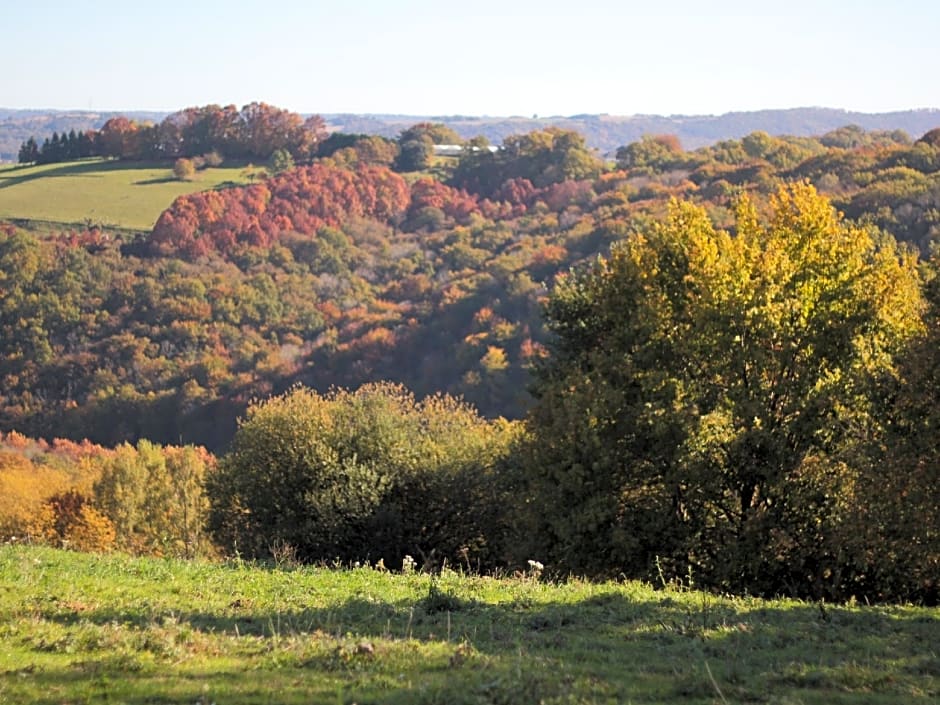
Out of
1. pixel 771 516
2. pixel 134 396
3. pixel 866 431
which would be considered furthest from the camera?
pixel 134 396

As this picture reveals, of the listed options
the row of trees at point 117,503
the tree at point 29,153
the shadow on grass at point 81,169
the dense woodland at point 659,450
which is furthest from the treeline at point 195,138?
the row of trees at point 117,503

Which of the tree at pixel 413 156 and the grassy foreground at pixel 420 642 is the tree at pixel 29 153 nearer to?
the tree at pixel 413 156

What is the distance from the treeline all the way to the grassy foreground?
175501mm

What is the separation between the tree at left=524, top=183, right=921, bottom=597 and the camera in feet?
66.3

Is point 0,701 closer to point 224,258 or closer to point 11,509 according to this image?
point 11,509

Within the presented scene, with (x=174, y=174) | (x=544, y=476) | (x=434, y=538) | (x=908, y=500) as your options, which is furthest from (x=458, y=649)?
(x=174, y=174)

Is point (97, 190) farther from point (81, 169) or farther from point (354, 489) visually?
point (354, 489)

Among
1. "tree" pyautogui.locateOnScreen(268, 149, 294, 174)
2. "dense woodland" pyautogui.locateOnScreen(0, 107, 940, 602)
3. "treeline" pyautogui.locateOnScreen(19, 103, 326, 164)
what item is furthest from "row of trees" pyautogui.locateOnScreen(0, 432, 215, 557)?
"treeline" pyautogui.locateOnScreen(19, 103, 326, 164)

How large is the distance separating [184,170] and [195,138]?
66.7ft

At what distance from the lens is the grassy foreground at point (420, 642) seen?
8008 mm

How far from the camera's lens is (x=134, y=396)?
104 metres

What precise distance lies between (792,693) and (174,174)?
551ft

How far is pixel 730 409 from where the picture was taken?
70.2ft

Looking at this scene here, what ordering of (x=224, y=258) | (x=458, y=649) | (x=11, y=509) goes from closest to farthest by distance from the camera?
(x=458, y=649), (x=11, y=509), (x=224, y=258)
